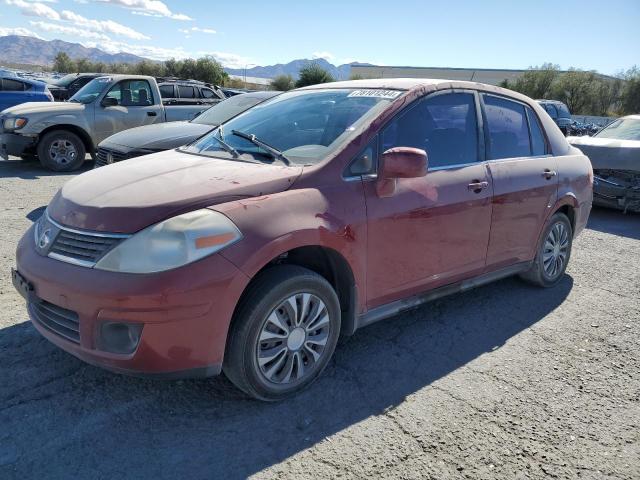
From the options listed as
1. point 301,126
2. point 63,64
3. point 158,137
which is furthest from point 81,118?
point 63,64

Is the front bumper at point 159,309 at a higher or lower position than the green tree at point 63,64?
lower

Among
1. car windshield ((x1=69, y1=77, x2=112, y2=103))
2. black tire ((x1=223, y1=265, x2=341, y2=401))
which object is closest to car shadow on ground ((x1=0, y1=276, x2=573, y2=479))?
black tire ((x1=223, y1=265, x2=341, y2=401))

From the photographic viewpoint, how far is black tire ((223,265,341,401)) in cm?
270

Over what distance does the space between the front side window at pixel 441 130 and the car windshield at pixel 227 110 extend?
4.59 metres

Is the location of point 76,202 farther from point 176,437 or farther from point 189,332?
point 176,437

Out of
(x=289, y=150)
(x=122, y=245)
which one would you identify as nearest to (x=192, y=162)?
(x=289, y=150)

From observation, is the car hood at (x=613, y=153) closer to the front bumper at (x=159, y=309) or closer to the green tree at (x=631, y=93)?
the front bumper at (x=159, y=309)

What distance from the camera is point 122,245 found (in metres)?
2.55

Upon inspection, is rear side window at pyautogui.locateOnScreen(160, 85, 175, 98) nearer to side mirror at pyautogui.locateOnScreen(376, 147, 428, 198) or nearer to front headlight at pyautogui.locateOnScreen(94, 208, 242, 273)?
side mirror at pyautogui.locateOnScreen(376, 147, 428, 198)

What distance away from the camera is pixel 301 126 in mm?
3615

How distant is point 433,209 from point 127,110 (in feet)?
28.2

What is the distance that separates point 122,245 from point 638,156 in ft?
27.2

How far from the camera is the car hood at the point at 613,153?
819 cm

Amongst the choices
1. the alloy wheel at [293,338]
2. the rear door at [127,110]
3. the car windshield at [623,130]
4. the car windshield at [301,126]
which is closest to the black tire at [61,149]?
the rear door at [127,110]
